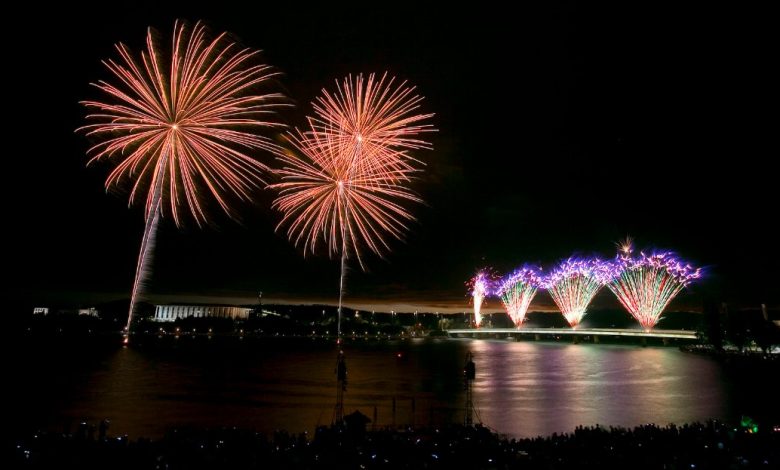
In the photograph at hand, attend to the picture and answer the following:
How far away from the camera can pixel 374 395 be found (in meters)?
34.5

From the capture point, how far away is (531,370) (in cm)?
5603

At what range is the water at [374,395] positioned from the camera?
2552 cm

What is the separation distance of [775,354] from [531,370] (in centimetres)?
3795

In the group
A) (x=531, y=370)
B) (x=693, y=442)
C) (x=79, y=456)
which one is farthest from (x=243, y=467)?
(x=531, y=370)

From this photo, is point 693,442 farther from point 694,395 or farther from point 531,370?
point 531,370

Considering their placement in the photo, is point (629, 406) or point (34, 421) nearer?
point (34, 421)

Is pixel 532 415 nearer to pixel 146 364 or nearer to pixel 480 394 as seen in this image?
pixel 480 394

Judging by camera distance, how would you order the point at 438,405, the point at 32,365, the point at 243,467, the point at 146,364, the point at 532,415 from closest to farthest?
the point at 243,467, the point at 532,415, the point at 438,405, the point at 32,365, the point at 146,364

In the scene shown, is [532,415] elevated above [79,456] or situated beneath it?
situated beneath

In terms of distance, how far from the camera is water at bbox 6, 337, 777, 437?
25516 millimetres

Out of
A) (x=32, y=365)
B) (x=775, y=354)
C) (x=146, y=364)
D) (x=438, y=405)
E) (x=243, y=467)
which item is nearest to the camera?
(x=243, y=467)

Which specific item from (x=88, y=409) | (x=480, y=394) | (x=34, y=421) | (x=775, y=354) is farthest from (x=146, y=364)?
(x=775, y=354)

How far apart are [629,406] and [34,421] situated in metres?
31.3

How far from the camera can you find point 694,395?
3566 centimetres
